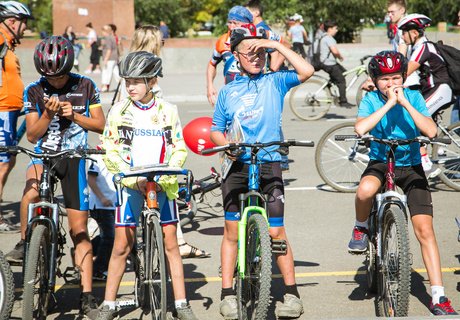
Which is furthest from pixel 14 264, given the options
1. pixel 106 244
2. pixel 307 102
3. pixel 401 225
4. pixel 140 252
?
pixel 307 102

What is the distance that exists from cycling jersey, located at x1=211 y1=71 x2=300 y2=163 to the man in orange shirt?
2905 mm

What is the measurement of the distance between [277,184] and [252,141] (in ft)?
1.15

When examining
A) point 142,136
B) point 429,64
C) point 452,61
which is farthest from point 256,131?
point 452,61

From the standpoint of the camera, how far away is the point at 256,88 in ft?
20.4

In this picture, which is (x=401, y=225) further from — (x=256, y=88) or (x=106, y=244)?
(x=106, y=244)

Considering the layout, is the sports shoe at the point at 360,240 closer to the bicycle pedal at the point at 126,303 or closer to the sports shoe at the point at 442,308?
the sports shoe at the point at 442,308

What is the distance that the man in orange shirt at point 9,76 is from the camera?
27.1 feet

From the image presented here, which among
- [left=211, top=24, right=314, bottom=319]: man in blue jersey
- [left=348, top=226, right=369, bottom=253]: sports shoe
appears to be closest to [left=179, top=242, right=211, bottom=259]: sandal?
[left=211, top=24, right=314, bottom=319]: man in blue jersey

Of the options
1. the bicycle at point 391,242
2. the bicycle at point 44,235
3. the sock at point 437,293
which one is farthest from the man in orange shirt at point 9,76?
the sock at point 437,293

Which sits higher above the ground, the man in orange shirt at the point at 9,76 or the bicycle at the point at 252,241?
the man in orange shirt at the point at 9,76

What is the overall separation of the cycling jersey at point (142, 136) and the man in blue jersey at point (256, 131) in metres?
0.45

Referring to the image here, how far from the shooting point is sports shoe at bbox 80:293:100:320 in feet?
20.2

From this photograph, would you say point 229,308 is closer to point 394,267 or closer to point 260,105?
point 394,267

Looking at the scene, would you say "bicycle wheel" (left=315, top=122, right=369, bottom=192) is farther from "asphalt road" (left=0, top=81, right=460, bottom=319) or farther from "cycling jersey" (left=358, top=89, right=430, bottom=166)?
"cycling jersey" (left=358, top=89, right=430, bottom=166)
